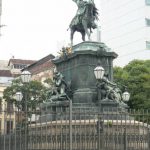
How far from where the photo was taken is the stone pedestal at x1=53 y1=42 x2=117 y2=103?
2291 cm

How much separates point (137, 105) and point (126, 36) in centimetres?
3713

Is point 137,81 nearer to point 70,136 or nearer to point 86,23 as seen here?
point 86,23

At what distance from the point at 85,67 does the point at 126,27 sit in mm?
58426

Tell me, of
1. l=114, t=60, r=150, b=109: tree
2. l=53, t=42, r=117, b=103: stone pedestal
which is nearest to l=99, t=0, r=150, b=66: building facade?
l=114, t=60, r=150, b=109: tree

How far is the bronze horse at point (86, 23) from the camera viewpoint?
976 inches

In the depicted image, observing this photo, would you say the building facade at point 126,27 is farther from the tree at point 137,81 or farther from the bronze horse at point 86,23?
the bronze horse at point 86,23

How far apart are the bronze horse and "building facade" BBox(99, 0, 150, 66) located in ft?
161

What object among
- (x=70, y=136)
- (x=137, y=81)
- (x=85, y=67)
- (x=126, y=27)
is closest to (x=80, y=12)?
(x=85, y=67)

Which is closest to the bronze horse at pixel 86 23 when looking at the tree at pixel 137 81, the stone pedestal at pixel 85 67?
the stone pedestal at pixel 85 67

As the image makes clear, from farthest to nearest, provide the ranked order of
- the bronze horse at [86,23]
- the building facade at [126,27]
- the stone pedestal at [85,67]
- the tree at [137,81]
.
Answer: the building facade at [126,27], the tree at [137,81], the bronze horse at [86,23], the stone pedestal at [85,67]

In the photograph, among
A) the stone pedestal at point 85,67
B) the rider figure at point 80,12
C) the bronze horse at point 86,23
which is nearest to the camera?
the stone pedestal at point 85,67

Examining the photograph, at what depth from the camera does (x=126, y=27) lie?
265ft

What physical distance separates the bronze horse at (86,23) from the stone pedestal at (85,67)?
3.14 feet

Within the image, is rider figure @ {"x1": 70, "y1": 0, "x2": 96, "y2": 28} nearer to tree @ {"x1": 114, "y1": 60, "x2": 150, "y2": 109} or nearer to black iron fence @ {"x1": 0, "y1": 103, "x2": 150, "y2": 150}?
black iron fence @ {"x1": 0, "y1": 103, "x2": 150, "y2": 150}
